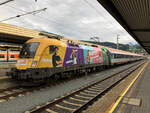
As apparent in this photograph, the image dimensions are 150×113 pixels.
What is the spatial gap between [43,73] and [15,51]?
67.9 ft

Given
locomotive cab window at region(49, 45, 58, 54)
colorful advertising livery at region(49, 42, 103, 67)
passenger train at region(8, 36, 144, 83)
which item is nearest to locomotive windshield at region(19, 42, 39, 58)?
passenger train at region(8, 36, 144, 83)

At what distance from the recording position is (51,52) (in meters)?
9.38

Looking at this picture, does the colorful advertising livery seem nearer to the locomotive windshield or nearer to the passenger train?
the passenger train

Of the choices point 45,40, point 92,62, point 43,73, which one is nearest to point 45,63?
point 43,73

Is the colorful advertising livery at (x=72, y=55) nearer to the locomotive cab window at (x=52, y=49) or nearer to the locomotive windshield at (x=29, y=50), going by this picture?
the locomotive cab window at (x=52, y=49)

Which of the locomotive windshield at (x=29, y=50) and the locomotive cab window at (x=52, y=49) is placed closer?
the locomotive windshield at (x=29, y=50)

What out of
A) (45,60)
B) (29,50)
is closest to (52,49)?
(45,60)

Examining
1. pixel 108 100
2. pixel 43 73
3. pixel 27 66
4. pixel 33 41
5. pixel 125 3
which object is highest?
pixel 125 3

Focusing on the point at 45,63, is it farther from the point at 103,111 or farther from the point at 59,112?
the point at 103,111

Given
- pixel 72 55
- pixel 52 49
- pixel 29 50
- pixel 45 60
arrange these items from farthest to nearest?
1. pixel 72 55
2. pixel 52 49
3. pixel 29 50
4. pixel 45 60

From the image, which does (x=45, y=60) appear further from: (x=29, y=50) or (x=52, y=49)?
(x=29, y=50)

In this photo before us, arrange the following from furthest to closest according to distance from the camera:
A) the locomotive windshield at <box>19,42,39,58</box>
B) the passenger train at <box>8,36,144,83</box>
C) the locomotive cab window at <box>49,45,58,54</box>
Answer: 1. the locomotive cab window at <box>49,45,58,54</box>
2. the locomotive windshield at <box>19,42,39,58</box>
3. the passenger train at <box>8,36,144,83</box>

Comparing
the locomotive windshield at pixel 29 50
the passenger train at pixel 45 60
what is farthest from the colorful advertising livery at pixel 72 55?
the locomotive windshield at pixel 29 50

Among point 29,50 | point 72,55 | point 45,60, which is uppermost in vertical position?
point 29,50
